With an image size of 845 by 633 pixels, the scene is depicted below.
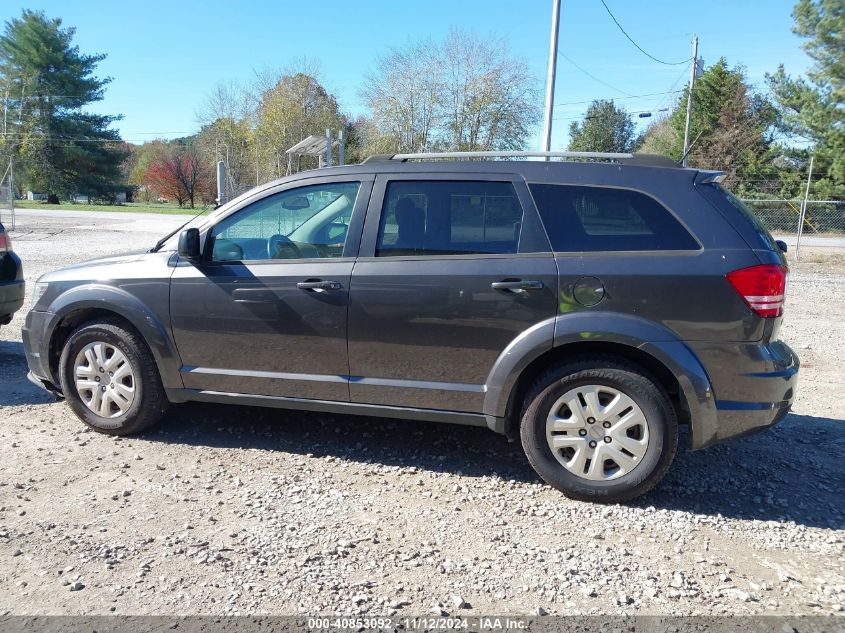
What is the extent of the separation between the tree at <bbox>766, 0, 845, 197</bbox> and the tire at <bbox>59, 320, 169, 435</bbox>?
24050 millimetres

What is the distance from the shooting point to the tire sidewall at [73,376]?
4.47 m

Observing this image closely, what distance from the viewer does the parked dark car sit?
6.37m

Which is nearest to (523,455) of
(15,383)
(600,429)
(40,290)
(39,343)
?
(600,429)

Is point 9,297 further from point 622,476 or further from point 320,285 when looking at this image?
point 622,476

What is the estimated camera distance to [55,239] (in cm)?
2194

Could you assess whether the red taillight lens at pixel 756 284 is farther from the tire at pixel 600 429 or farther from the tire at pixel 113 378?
the tire at pixel 113 378

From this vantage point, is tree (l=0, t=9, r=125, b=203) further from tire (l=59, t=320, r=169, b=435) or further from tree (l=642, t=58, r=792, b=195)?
tire (l=59, t=320, r=169, b=435)

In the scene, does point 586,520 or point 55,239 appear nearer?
point 586,520

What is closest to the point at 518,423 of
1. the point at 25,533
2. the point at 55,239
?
the point at 25,533

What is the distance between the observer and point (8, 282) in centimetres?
644

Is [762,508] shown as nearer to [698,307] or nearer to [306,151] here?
[698,307]

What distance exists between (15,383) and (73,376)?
1709 millimetres

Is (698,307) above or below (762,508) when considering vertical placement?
above

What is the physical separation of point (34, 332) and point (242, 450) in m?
1.79
